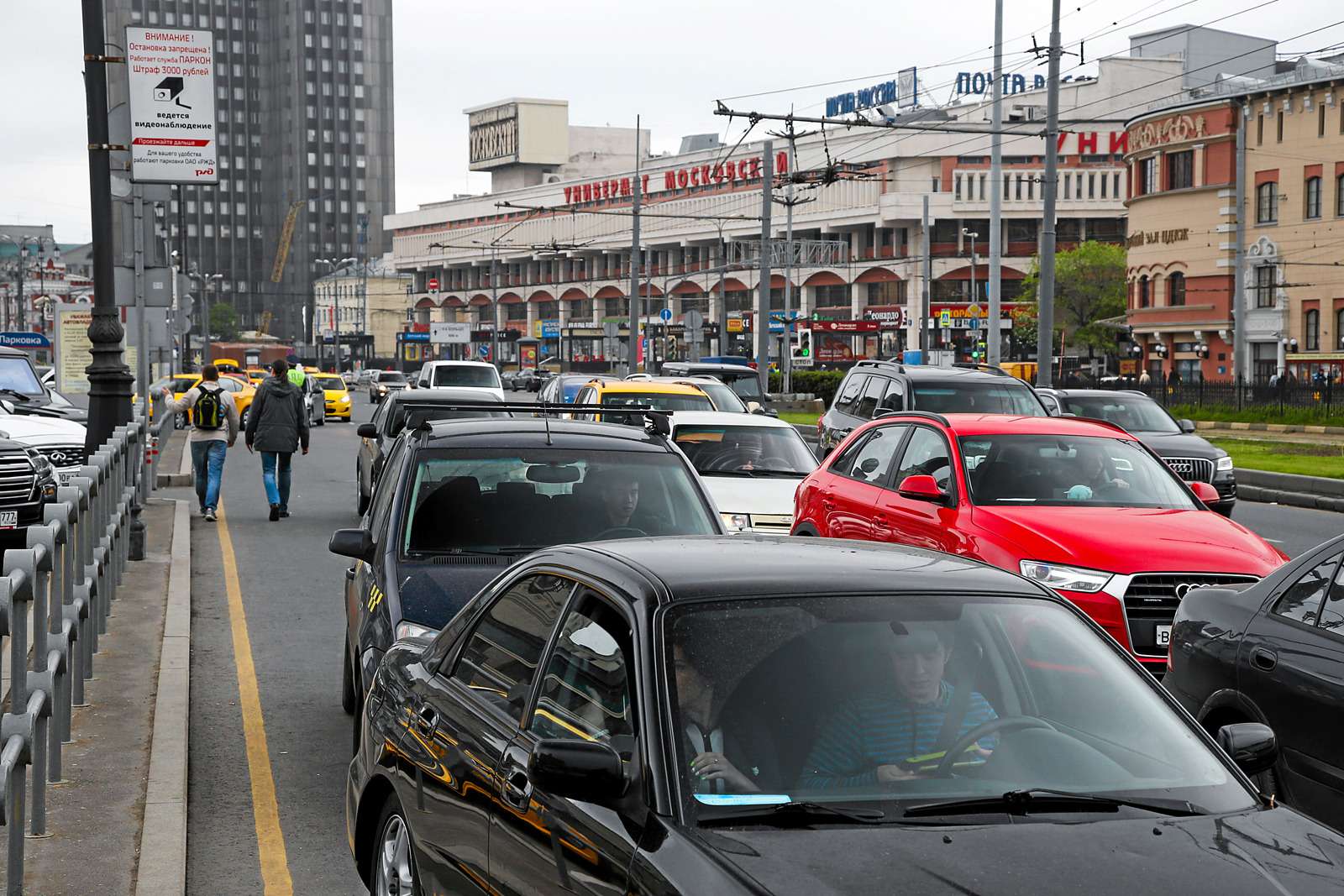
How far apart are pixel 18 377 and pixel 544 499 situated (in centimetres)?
1787

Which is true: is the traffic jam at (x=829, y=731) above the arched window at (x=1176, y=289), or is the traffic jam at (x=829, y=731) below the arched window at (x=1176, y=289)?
below

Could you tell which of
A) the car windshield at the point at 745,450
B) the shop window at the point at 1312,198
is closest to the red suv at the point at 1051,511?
the car windshield at the point at 745,450

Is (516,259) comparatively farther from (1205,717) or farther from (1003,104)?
(1205,717)

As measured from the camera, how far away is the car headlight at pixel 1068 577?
8391 millimetres

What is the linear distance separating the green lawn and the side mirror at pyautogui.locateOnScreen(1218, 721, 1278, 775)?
2292 cm

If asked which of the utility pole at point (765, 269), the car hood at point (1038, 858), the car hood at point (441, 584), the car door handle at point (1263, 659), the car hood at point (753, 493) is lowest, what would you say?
the car hood at point (753, 493)

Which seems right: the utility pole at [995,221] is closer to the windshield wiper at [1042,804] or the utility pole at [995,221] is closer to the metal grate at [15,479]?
the metal grate at [15,479]

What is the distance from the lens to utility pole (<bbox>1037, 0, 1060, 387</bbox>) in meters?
31.2

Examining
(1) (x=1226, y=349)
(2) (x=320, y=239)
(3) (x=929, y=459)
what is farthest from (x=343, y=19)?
(3) (x=929, y=459)

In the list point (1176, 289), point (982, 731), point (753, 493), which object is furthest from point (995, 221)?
point (982, 731)

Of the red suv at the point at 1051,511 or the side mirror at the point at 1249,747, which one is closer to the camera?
the side mirror at the point at 1249,747

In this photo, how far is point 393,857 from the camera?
5.00 m

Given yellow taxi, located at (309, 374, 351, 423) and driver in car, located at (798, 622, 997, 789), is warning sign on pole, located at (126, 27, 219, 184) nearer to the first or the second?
driver in car, located at (798, 622, 997, 789)

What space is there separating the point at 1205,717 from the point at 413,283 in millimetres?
156496
